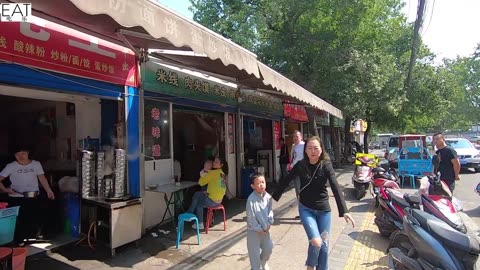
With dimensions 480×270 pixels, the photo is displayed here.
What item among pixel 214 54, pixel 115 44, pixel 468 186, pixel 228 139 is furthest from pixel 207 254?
pixel 468 186

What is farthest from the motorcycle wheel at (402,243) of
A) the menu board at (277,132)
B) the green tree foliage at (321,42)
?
the green tree foliage at (321,42)

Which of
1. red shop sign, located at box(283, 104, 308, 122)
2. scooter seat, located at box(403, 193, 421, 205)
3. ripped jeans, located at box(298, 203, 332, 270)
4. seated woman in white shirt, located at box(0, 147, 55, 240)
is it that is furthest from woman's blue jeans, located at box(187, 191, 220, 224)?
red shop sign, located at box(283, 104, 308, 122)

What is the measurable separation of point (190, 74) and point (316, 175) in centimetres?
415

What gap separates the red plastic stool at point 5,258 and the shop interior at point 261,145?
26.7 ft

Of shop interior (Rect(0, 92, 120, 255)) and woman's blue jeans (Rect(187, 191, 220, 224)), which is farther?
woman's blue jeans (Rect(187, 191, 220, 224))

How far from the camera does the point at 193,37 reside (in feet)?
11.9

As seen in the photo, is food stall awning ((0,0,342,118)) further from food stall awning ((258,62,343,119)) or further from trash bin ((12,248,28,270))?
trash bin ((12,248,28,270))

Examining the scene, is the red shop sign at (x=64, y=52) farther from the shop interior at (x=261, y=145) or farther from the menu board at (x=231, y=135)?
the shop interior at (x=261, y=145)

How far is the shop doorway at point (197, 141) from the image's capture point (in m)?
8.55

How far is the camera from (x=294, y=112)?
13.9 meters

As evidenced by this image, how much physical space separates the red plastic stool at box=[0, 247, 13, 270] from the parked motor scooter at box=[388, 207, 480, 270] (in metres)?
3.96

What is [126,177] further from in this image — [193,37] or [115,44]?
[193,37]

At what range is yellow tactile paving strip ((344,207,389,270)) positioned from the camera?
14.4 ft

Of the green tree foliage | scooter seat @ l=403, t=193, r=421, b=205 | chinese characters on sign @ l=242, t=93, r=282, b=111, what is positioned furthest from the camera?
A: the green tree foliage
